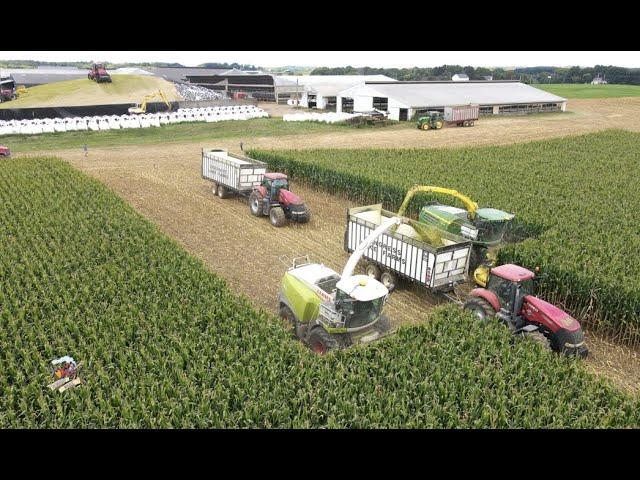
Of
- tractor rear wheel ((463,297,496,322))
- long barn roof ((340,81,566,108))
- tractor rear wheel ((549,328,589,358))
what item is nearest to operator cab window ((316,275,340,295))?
tractor rear wheel ((463,297,496,322))

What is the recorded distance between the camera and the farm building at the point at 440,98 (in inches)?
2174

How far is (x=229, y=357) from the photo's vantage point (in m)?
10.3

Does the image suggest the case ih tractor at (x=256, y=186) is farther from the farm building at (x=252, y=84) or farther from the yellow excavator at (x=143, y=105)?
the farm building at (x=252, y=84)

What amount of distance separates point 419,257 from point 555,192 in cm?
1145

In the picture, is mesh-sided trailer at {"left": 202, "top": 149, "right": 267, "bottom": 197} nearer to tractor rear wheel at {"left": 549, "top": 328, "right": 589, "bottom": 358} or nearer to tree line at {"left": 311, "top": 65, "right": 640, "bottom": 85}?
tractor rear wheel at {"left": 549, "top": 328, "right": 589, "bottom": 358}

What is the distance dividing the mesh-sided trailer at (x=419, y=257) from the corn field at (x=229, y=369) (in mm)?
1960

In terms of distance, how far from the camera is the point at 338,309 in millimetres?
11352

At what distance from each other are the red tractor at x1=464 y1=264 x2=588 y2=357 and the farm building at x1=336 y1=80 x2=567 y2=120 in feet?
145

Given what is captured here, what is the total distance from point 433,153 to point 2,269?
25287 millimetres

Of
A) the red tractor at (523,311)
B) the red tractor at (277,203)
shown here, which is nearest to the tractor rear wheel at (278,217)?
the red tractor at (277,203)

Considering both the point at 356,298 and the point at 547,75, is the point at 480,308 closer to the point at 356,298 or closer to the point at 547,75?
the point at 356,298

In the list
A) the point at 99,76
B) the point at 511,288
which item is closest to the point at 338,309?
the point at 511,288

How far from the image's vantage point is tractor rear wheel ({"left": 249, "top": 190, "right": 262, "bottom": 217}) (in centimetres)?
2303

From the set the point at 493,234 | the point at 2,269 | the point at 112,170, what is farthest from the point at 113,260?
the point at 112,170
